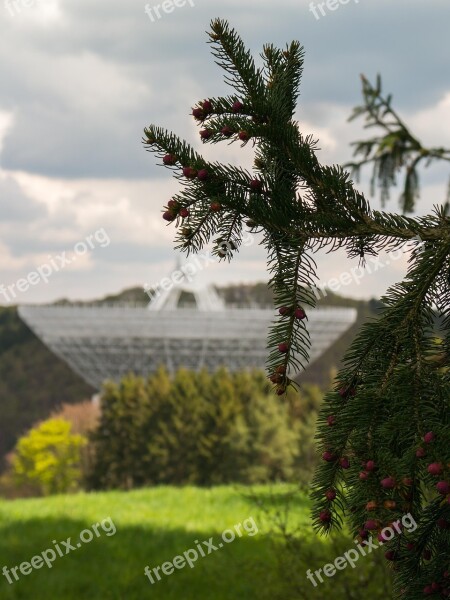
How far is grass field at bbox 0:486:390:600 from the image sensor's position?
7945 millimetres

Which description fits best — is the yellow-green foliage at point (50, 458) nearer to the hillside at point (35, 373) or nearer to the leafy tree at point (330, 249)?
the hillside at point (35, 373)

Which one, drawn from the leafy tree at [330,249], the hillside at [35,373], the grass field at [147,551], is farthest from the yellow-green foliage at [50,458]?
the leafy tree at [330,249]

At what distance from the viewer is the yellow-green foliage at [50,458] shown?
112ft

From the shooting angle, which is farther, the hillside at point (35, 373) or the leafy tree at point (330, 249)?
the hillside at point (35, 373)

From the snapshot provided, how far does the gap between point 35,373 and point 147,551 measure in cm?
3780

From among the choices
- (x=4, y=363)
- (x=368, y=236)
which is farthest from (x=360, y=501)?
(x=4, y=363)

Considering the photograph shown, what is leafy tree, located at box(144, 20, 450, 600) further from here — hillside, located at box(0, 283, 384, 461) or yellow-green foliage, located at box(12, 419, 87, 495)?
hillside, located at box(0, 283, 384, 461)

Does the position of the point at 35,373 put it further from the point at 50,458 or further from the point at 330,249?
the point at 330,249

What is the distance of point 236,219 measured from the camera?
2184mm

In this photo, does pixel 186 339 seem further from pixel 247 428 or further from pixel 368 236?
pixel 368 236

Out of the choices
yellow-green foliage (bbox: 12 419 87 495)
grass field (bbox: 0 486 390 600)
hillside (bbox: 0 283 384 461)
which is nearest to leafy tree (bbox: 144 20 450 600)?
grass field (bbox: 0 486 390 600)

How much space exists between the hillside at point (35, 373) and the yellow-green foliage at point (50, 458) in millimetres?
9480

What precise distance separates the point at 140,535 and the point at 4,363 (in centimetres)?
3669

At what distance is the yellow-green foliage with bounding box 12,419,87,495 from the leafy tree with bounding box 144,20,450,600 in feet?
107
